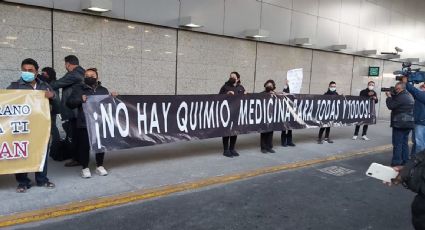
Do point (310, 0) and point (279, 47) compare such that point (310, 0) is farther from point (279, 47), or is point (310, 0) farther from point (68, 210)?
point (68, 210)

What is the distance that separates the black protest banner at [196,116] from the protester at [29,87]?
0.68 metres

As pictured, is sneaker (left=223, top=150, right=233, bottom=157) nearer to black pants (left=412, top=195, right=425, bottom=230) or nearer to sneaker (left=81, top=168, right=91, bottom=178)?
sneaker (left=81, top=168, right=91, bottom=178)

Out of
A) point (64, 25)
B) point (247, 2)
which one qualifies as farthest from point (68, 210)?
point (247, 2)

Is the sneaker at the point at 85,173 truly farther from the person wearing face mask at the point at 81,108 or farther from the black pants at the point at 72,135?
the black pants at the point at 72,135

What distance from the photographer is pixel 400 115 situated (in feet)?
25.4

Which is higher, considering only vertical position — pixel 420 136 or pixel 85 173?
pixel 420 136

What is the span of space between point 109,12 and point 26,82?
174 inches

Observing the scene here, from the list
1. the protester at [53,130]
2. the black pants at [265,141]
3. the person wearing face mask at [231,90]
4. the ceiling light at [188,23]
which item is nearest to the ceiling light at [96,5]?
the protester at [53,130]

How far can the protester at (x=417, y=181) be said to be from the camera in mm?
2672

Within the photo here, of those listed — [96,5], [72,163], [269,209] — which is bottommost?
[269,209]

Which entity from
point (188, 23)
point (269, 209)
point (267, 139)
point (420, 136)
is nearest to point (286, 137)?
point (267, 139)

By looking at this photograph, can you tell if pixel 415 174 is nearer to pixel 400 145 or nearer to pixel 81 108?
pixel 81 108

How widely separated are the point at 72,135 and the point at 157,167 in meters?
1.59

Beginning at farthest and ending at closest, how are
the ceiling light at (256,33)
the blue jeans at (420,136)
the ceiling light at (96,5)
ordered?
the ceiling light at (256,33)
the ceiling light at (96,5)
the blue jeans at (420,136)
